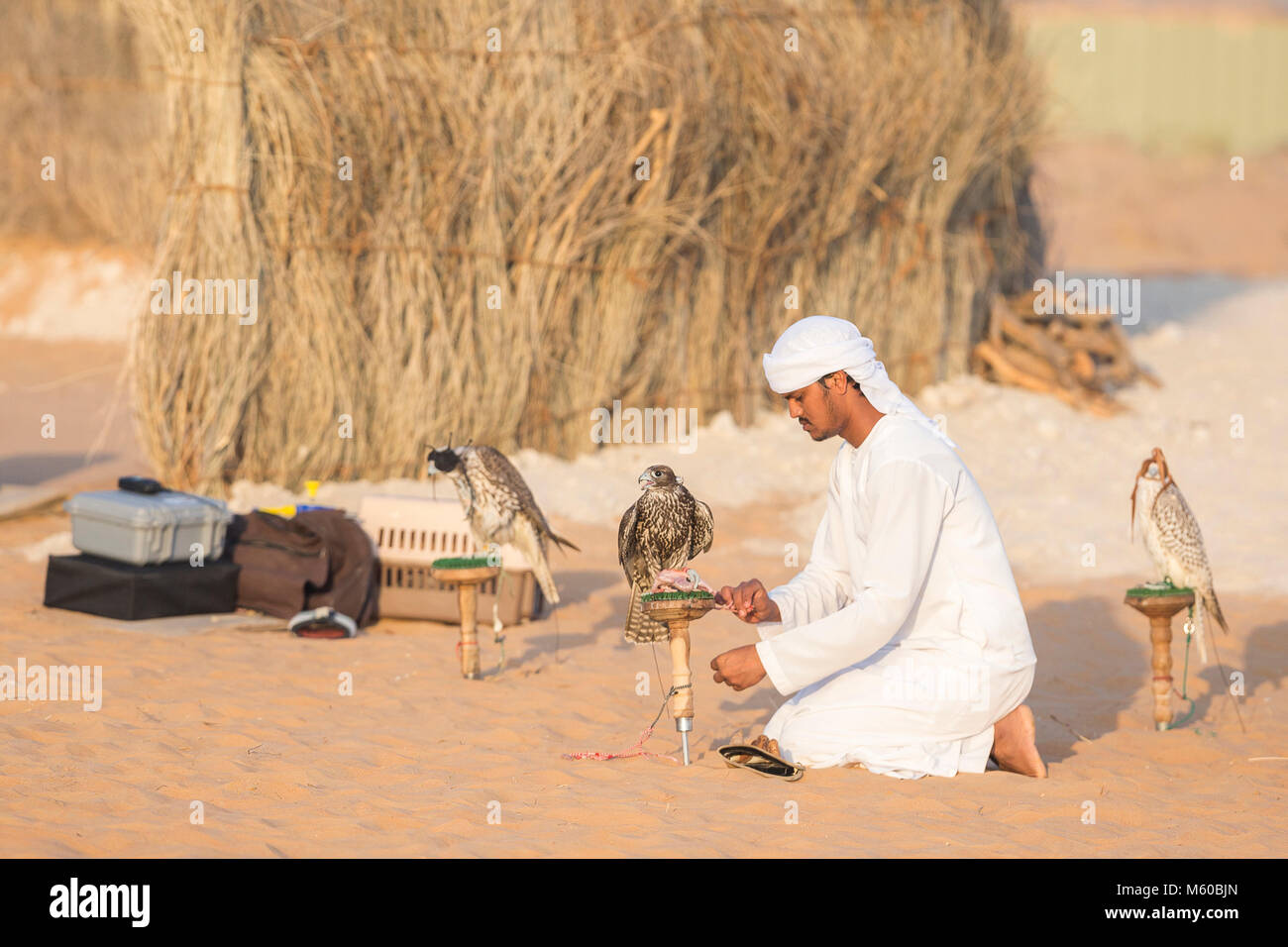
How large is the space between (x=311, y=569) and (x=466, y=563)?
1.24 metres

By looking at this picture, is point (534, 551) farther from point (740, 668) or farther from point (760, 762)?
point (740, 668)

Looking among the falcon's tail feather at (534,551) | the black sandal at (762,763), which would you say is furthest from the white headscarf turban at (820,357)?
the falcon's tail feather at (534,551)

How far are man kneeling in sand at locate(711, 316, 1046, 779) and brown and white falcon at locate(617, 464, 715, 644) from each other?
0.31m

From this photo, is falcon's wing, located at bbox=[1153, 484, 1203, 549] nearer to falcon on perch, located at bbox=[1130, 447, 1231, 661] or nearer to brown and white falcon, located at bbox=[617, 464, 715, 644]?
falcon on perch, located at bbox=[1130, 447, 1231, 661]

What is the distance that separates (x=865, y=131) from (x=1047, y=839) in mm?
7592

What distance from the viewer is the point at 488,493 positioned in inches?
219

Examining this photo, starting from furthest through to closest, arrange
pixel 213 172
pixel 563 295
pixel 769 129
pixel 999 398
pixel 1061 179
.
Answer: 1. pixel 1061 179
2. pixel 999 398
3. pixel 769 129
4. pixel 563 295
5. pixel 213 172

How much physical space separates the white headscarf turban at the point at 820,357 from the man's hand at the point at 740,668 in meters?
0.75

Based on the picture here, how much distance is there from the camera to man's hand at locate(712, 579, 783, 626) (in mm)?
4004

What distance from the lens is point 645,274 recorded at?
9570 mm

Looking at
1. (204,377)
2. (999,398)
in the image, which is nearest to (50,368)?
(204,377)

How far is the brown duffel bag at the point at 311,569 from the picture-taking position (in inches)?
248

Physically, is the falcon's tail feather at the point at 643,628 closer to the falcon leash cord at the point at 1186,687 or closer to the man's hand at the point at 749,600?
the man's hand at the point at 749,600

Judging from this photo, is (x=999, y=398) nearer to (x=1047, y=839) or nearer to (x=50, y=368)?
(x=1047, y=839)
